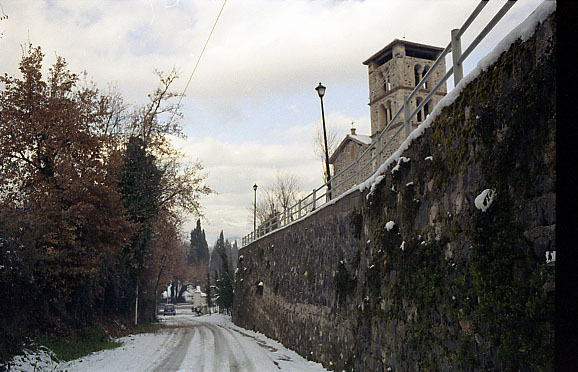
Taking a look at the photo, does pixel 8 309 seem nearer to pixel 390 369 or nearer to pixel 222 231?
pixel 390 369

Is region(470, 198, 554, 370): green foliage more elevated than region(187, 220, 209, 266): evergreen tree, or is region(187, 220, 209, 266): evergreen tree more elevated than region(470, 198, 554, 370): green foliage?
region(187, 220, 209, 266): evergreen tree

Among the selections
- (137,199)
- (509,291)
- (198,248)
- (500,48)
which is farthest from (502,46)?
(198,248)

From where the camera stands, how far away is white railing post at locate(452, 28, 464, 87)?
6.05 m

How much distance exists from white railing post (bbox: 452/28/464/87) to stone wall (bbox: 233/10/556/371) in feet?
1.29

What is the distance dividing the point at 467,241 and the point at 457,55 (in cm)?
246

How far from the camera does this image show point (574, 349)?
8.05ft

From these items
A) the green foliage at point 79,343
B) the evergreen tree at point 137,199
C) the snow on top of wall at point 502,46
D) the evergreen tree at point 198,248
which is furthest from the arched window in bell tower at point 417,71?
the evergreen tree at point 198,248

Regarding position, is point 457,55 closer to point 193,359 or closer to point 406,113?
point 406,113

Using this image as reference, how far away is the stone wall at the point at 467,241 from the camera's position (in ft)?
13.2

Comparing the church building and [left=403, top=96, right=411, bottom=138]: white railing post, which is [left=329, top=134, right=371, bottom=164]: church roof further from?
[left=403, top=96, right=411, bottom=138]: white railing post

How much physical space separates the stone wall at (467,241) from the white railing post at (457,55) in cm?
39

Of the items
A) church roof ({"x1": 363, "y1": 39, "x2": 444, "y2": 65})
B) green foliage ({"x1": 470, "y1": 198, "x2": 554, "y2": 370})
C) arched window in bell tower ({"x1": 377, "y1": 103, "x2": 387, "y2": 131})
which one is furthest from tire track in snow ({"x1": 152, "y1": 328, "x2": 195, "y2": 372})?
church roof ({"x1": 363, "y1": 39, "x2": 444, "y2": 65})

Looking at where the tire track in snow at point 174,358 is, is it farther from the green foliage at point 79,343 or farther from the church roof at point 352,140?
the church roof at point 352,140

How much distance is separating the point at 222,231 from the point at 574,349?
137642mm
